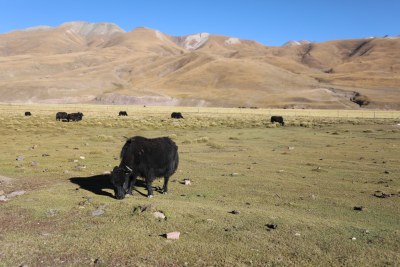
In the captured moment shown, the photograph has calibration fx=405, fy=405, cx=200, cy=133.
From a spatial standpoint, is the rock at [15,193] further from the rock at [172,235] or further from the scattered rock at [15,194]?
the rock at [172,235]

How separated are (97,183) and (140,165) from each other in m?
2.56

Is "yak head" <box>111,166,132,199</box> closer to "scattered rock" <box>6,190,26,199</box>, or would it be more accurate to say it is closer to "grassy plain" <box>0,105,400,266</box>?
"grassy plain" <box>0,105,400,266</box>

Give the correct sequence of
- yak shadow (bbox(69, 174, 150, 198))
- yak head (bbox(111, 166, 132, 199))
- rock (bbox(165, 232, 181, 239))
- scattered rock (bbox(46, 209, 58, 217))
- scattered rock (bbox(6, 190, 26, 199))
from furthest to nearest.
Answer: yak shadow (bbox(69, 174, 150, 198)), scattered rock (bbox(6, 190, 26, 199)), yak head (bbox(111, 166, 132, 199)), scattered rock (bbox(46, 209, 58, 217)), rock (bbox(165, 232, 181, 239))

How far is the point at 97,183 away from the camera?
14352 mm

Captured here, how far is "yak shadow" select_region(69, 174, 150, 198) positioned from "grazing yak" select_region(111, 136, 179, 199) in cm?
57

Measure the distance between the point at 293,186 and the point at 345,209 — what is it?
322 centimetres

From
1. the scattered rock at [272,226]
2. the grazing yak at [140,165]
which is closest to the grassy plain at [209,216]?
the scattered rock at [272,226]

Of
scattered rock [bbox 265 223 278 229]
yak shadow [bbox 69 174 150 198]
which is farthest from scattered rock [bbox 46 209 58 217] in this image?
scattered rock [bbox 265 223 278 229]

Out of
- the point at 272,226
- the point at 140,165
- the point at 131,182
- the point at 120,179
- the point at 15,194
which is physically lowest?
the point at 272,226

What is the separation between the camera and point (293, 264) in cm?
768

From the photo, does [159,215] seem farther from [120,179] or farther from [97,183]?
[97,183]

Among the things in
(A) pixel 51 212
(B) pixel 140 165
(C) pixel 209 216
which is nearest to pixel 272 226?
(C) pixel 209 216

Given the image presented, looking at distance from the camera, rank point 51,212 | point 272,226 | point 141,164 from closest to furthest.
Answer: point 272,226, point 51,212, point 141,164

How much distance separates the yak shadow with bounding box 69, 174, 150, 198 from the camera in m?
13.1
